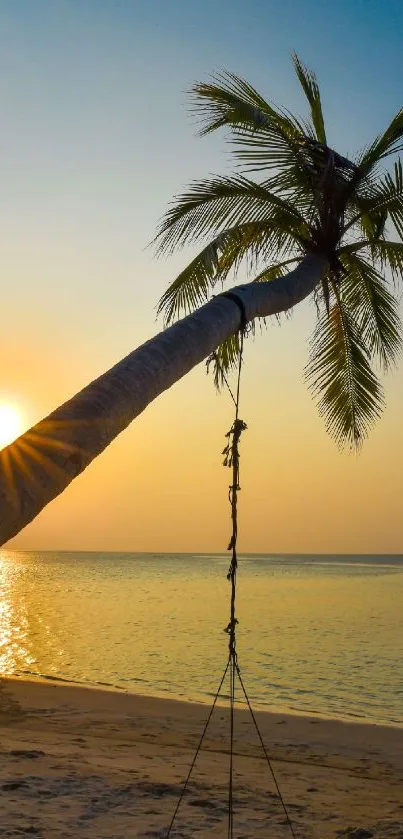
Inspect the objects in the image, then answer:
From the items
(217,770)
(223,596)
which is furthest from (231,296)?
(223,596)

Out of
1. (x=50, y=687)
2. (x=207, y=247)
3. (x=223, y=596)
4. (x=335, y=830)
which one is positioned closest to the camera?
(x=335, y=830)

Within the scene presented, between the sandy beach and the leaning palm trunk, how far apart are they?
13.6 ft

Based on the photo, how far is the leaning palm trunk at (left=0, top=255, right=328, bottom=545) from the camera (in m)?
3.26

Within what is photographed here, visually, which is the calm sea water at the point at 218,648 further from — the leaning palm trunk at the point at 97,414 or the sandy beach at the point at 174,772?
the leaning palm trunk at the point at 97,414

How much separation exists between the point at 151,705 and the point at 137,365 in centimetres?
1205

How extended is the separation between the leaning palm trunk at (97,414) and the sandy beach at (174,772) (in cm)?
415

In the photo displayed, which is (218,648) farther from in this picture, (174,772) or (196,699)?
(174,772)

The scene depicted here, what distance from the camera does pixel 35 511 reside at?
330cm

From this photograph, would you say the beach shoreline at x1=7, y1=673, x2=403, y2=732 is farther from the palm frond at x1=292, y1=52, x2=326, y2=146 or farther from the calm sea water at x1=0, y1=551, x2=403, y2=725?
the palm frond at x1=292, y1=52, x2=326, y2=146

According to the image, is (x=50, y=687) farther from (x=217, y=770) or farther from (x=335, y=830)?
(x=335, y=830)

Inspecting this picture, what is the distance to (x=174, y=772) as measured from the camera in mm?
9164

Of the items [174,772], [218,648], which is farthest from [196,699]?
[218,648]

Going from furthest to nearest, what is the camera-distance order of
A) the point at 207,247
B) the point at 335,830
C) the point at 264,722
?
the point at 264,722
the point at 207,247
the point at 335,830

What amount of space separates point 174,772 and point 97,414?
6.70 m
